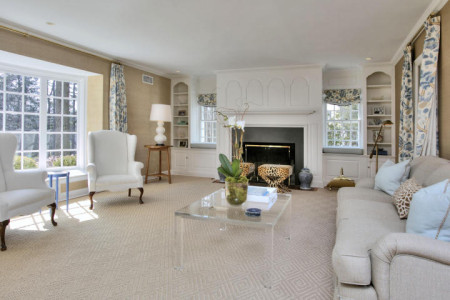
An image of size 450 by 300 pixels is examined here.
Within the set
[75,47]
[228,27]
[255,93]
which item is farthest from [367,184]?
[75,47]

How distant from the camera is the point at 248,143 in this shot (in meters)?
6.35

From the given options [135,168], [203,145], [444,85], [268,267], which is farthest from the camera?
[203,145]

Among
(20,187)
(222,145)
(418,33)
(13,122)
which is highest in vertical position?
(418,33)

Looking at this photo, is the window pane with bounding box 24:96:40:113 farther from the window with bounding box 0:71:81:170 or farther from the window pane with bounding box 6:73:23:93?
the window pane with bounding box 6:73:23:93

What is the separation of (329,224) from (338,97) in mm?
3515

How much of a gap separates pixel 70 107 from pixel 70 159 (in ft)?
3.14

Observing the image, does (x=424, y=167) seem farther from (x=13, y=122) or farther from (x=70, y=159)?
(x=13, y=122)

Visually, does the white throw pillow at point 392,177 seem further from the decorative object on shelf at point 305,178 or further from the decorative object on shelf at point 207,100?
the decorative object on shelf at point 207,100

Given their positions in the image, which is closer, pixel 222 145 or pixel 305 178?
pixel 305 178

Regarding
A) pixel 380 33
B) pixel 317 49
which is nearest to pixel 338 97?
pixel 317 49

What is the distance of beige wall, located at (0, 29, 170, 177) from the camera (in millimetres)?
3994

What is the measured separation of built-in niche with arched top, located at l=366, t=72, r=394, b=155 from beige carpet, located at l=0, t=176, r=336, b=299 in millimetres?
2803

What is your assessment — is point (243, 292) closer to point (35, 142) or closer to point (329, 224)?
point (329, 224)

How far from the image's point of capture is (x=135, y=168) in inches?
178
